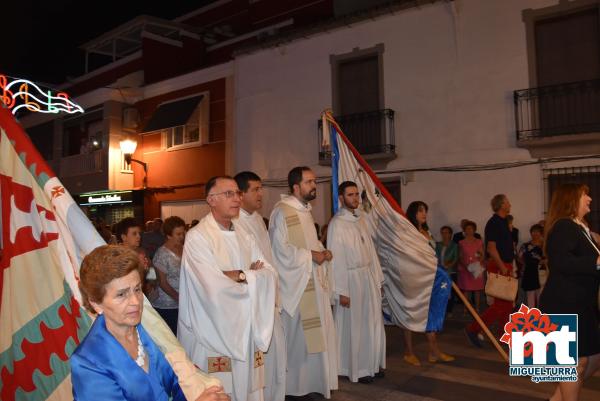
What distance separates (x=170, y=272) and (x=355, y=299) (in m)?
1.92

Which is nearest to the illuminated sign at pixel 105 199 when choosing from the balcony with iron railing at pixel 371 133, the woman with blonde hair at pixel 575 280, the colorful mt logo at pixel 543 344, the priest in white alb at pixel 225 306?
the balcony with iron railing at pixel 371 133

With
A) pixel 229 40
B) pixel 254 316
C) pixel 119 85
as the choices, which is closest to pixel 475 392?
pixel 254 316

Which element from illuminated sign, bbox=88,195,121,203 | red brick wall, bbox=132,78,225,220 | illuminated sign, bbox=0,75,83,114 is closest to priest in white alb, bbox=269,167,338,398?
illuminated sign, bbox=0,75,83,114

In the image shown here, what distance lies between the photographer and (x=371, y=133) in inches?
500

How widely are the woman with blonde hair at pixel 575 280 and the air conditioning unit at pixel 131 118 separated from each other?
16.2m

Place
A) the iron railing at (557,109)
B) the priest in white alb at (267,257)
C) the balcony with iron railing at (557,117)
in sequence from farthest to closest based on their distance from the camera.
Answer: the iron railing at (557,109)
the balcony with iron railing at (557,117)
the priest in white alb at (267,257)

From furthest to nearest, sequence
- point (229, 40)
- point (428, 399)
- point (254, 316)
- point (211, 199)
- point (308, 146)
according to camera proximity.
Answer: point (229, 40) < point (308, 146) < point (428, 399) < point (211, 199) < point (254, 316)

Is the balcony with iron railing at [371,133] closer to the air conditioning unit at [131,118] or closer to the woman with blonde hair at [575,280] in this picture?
the air conditioning unit at [131,118]

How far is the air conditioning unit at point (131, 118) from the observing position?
17.8m

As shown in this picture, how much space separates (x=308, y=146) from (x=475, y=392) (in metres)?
9.57

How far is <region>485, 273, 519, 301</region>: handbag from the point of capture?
20.2ft

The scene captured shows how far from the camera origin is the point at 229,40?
55.2ft

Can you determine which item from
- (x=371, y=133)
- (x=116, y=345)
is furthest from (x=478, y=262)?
(x=116, y=345)

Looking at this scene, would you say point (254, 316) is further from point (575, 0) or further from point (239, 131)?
point (239, 131)
